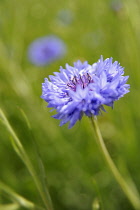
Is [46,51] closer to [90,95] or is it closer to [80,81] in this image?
[80,81]

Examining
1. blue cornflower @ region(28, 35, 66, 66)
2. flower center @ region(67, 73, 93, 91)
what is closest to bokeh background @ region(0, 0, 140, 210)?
blue cornflower @ region(28, 35, 66, 66)

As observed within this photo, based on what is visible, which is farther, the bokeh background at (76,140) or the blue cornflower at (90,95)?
the bokeh background at (76,140)

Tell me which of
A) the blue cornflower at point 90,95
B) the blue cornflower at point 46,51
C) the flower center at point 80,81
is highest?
the blue cornflower at point 46,51

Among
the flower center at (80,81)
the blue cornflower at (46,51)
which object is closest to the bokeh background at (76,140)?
the blue cornflower at (46,51)

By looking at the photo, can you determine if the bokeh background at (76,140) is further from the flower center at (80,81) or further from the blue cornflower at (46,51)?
the flower center at (80,81)

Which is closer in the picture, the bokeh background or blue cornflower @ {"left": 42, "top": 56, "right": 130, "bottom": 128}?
blue cornflower @ {"left": 42, "top": 56, "right": 130, "bottom": 128}

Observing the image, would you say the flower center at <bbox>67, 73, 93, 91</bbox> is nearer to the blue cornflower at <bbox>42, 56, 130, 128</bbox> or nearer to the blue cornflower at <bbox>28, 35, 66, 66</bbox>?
the blue cornflower at <bbox>42, 56, 130, 128</bbox>

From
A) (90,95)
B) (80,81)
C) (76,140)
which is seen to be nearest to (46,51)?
(76,140)
